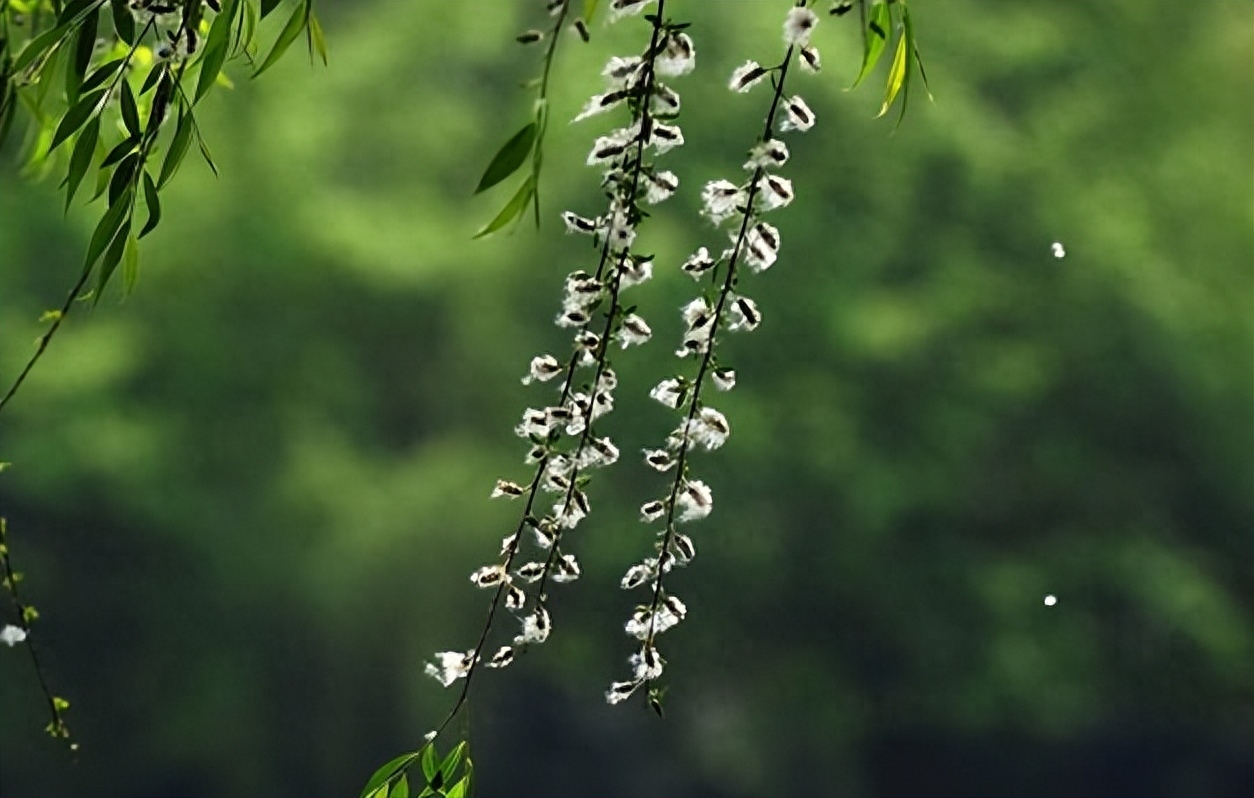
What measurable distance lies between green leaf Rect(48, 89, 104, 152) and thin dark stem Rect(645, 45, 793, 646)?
0.27 meters

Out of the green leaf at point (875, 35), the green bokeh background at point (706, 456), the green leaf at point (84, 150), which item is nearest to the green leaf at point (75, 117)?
the green leaf at point (84, 150)

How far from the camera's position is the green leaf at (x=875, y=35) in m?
0.73

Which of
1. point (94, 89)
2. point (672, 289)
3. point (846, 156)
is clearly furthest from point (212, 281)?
point (94, 89)

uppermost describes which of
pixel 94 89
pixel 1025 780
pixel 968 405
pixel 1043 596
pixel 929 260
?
pixel 929 260

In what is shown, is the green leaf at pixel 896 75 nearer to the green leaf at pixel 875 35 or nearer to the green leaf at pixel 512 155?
the green leaf at pixel 875 35

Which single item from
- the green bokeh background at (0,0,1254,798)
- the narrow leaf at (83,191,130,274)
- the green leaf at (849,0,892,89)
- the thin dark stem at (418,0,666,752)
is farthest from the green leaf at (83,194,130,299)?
the green bokeh background at (0,0,1254,798)

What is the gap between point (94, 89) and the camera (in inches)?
33.7

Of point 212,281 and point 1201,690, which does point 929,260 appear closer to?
point 1201,690

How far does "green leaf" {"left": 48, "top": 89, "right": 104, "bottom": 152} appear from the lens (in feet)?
2.49

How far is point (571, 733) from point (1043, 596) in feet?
5.75

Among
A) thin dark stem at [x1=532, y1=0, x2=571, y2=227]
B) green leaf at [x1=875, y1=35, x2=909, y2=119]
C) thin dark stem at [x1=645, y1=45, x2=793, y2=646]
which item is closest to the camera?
thin dark stem at [x1=532, y1=0, x2=571, y2=227]

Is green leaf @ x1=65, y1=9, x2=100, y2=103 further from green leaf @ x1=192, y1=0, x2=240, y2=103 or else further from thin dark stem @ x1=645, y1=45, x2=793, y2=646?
thin dark stem @ x1=645, y1=45, x2=793, y2=646

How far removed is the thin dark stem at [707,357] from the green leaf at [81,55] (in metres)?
0.28

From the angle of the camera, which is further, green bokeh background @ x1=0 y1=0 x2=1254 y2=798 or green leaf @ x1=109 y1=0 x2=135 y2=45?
green bokeh background @ x1=0 y1=0 x2=1254 y2=798
